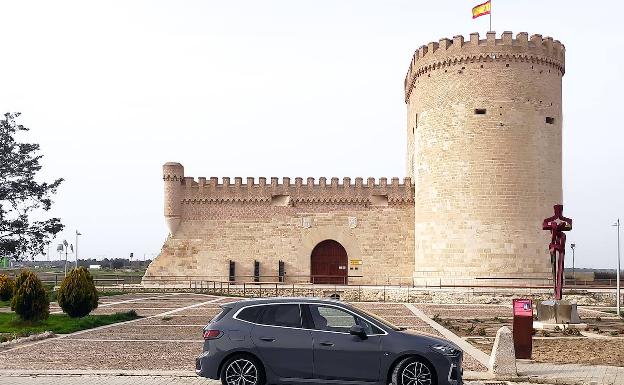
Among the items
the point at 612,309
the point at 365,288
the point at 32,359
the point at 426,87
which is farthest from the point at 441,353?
the point at 426,87

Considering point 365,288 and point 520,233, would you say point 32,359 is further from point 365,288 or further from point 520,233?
point 520,233

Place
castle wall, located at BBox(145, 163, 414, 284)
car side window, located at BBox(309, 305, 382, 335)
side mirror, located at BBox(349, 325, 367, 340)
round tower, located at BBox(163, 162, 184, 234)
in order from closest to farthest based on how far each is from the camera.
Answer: side mirror, located at BBox(349, 325, 367, 340)
car side window, located at BBox(309, 305, 382, 335)
castle wall, located at BBox(145, 163, 414, 284)
round tower, located at BBox(163, 162, 184, 234)

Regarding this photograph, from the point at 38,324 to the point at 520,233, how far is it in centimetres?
2157

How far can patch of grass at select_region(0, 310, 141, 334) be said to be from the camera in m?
19.0

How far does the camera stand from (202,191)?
41.2 meters

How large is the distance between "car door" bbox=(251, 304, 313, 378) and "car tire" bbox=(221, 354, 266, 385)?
16cm

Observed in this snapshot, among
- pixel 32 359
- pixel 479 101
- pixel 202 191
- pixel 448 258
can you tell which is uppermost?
pixel 479 101

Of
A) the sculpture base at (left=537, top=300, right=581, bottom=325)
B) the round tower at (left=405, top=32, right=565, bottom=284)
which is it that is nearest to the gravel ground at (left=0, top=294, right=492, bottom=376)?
the sculpture base at (left=537, top=300, right=581, bottom=325)

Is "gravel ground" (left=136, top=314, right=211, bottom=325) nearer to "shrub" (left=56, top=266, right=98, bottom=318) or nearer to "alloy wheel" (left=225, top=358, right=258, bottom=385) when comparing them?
"shrub" (left=56, top=266, right=98, bottom=318)

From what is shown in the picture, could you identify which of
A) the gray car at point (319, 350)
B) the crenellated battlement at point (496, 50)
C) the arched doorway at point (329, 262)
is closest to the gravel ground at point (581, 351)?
the gray car at point (319, 350)

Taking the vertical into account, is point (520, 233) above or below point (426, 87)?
below

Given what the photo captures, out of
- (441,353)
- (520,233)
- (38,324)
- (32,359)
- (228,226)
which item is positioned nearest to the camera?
(441,353)

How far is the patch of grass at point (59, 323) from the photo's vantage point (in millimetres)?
19047

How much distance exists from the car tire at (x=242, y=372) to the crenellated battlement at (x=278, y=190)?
30105 mm
